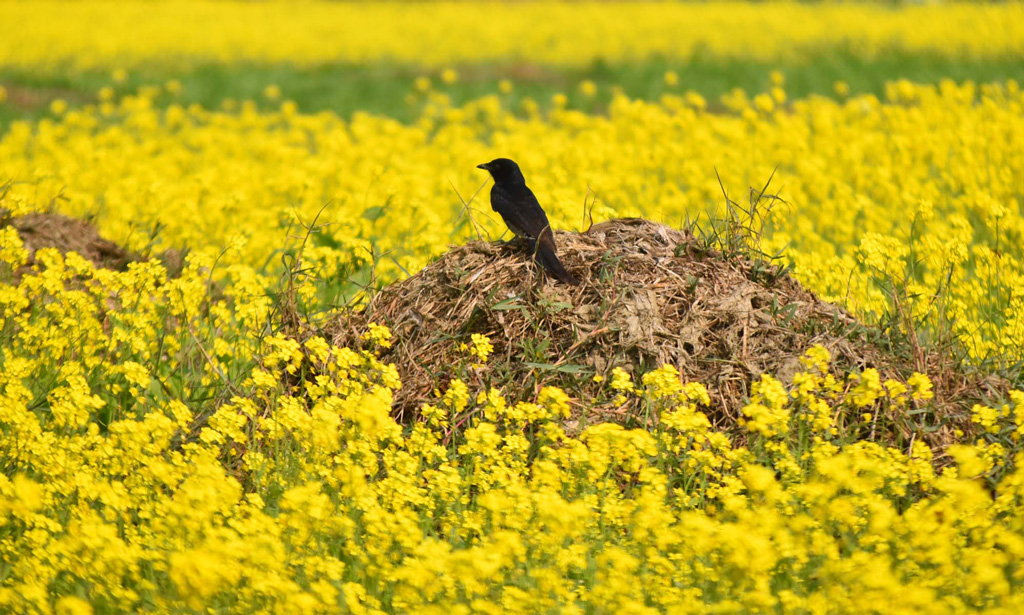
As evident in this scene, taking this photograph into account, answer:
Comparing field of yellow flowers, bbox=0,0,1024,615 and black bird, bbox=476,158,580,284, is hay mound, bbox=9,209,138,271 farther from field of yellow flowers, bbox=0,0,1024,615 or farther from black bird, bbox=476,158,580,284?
black bird, bbox=476,158,580,284

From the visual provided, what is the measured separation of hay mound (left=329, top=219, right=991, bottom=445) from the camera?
15.9ft

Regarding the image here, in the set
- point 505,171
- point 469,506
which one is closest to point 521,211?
point 505,171

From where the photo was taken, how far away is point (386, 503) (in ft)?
13.1

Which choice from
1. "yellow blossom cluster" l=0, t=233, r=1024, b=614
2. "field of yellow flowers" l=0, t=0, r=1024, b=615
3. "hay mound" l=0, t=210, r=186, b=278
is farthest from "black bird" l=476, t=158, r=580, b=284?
"hay mound" l=0, t=210, r=186, b=278

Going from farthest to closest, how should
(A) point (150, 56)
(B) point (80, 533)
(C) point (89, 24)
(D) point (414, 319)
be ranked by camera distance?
1. (C) point (89, 24)
2. (A) point (150, 56)
3. (D) point (414, 319)
4. (B) point (80, 533)

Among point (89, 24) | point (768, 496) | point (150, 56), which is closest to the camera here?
point (768, 496)

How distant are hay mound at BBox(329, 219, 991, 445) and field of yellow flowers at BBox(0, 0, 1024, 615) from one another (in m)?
0.11

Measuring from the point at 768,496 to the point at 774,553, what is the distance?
0.27m

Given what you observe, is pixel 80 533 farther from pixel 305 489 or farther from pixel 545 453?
pixel 545 453

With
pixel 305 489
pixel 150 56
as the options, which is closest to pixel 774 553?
pixel 305 489

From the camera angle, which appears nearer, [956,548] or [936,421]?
[956,548]

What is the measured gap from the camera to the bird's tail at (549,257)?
5.03 metres

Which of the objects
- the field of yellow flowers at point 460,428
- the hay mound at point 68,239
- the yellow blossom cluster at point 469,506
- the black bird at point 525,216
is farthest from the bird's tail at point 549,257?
the hay mound at point 68,239

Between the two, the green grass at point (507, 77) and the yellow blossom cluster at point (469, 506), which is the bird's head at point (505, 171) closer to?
the yellow blossom cluster at point (469, 506)
